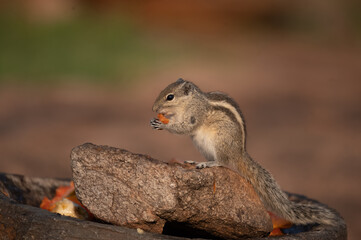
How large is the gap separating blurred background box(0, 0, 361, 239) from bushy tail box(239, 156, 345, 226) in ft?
10.9

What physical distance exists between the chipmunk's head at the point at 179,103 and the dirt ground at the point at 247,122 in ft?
11.2

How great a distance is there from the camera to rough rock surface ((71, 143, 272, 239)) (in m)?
3.07

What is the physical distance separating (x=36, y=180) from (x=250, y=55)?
17.2 m

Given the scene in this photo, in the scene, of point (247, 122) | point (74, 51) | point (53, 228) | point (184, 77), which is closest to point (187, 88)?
point (53, 228)

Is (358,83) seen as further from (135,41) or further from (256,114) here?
(135,41)

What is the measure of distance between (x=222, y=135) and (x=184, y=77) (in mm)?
10820

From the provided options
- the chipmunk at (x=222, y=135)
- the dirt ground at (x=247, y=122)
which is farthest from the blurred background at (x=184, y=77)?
the chipmunk at (x=222, y=135)

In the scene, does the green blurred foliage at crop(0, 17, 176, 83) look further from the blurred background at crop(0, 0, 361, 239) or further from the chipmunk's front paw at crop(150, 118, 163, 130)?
the chipmunk's front paw at crop(150, 118, 163, 130)

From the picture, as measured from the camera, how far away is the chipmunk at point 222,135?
3.98 metres

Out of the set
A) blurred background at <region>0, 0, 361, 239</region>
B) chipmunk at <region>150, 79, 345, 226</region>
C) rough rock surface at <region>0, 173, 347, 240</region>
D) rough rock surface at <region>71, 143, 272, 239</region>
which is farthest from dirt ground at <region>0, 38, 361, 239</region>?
rough rock surface at <region>0, 173, 347, 240</region>

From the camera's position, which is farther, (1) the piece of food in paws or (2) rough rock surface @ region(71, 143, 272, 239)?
(1) the piece of food in paws

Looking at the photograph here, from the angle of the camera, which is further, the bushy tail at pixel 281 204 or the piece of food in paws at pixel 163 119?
the piece of food in paws at pixel 163 119

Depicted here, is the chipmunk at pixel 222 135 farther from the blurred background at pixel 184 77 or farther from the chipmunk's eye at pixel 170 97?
the blurred background at pixel 184 77

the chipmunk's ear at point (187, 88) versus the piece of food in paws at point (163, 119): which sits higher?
the chipmunk's ear at point (187, 88)
